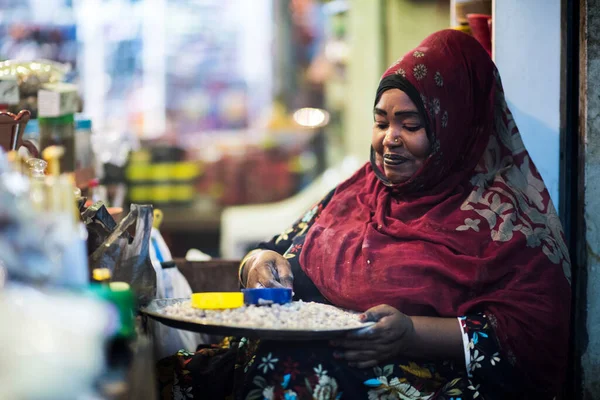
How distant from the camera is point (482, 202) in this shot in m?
2.21

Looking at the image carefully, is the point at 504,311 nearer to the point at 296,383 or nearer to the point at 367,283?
the point at 367,283

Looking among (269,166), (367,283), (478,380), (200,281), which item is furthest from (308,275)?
(269,166)

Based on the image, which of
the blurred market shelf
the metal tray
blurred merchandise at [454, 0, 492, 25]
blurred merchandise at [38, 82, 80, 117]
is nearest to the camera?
the metal tray

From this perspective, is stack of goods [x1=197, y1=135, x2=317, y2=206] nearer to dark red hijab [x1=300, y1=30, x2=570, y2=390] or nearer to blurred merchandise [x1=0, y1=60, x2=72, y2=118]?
blurred merchandise [x1=0, y1=60, x2=72, y2=118]

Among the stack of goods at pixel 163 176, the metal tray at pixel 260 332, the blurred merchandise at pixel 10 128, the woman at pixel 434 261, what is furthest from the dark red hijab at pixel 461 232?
the stack of goods at pixel 163 176

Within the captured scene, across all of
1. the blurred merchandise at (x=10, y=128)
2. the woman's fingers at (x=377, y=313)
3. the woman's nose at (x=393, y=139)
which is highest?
the blurred merchandise at (x=10, y=128)

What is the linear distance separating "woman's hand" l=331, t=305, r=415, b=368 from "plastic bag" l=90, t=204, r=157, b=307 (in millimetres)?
504

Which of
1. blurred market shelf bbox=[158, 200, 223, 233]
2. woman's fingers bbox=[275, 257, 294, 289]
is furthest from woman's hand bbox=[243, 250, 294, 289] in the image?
blurred market shelf bbox=[158, 200, 223, 233]

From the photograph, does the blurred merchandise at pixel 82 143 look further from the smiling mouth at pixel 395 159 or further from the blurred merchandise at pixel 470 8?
the blurred merchandise at pixel 470 8

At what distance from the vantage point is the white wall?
2.63 metres

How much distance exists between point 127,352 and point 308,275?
0.86m

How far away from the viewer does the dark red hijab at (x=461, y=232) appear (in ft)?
6.66

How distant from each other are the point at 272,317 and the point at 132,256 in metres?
0.40

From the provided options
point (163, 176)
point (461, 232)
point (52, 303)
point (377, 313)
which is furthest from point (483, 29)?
point (163, 176)
